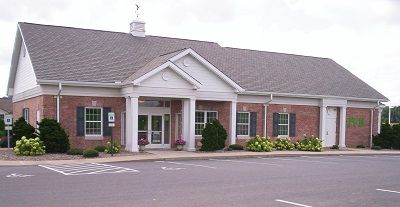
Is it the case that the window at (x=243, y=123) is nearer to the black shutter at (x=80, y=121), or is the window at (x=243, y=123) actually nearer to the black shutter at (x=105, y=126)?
the black shutter at (x=105, y=126)

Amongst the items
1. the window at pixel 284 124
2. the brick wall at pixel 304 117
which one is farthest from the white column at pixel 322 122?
the window at pixel 284 124

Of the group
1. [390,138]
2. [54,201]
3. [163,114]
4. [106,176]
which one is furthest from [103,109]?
[390,138]

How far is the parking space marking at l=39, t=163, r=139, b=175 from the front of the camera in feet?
52.1

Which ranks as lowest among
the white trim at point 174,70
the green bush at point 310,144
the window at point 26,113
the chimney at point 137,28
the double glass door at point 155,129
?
the green bush at point 310,144

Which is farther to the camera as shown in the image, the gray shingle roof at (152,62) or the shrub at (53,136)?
the gray shingle roof at (152,62)

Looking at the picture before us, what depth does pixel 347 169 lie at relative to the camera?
18.5m

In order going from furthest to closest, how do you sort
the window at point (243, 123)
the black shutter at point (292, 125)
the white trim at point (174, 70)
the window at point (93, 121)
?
the black shutter at point (292, 125)
the window at point (243, 123)
the window at point (93, 121)
the white trim at point (174, 70)

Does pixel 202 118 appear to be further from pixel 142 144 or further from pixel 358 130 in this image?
pixel 358 130

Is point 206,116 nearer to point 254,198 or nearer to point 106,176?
point 106,176

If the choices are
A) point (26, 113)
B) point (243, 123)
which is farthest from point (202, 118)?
point (26, 113)

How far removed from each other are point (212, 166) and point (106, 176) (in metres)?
5.26

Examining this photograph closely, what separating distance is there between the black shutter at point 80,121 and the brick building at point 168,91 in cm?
5

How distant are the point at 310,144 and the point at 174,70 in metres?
10.2

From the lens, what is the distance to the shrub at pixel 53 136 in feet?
72.3
